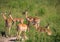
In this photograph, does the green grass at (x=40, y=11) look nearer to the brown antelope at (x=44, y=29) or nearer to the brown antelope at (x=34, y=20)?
the brown antelope at (x=44, y=29)

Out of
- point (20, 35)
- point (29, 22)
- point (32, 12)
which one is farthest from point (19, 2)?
point (20, 35)

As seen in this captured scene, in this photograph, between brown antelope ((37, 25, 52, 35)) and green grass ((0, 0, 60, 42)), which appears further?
brown antelope ((37, 25, 52, 35))

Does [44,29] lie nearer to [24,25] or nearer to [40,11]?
[24,25]

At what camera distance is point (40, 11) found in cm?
1257

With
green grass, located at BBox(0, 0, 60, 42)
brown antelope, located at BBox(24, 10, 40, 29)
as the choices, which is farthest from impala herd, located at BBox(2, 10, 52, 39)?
green grass, located at BBox(0, 0, 60, 42)

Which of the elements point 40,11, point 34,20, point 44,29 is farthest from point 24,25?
point 40,11

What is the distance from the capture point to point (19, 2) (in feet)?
43.9

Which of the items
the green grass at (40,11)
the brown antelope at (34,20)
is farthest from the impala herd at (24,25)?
the green grass at (40,11)

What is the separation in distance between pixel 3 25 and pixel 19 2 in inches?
103

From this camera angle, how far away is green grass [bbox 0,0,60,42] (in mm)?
10113

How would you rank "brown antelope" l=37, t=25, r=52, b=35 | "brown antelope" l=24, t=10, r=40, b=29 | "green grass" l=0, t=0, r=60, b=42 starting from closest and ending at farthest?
"green grass" l=0, t=0, r=60, b=42, "brown antelope" l=37, t=25, r=52, b=35, "brown antelope" l=24, t=10, r=40, b=29

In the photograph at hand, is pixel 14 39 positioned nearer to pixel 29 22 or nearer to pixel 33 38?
pixel 33 38

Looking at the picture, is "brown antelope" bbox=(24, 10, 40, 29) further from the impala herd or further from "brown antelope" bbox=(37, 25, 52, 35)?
"brown antelope" bbox=(37, 25, 52, 35)

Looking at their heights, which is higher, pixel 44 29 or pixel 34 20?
pixel 34 20
